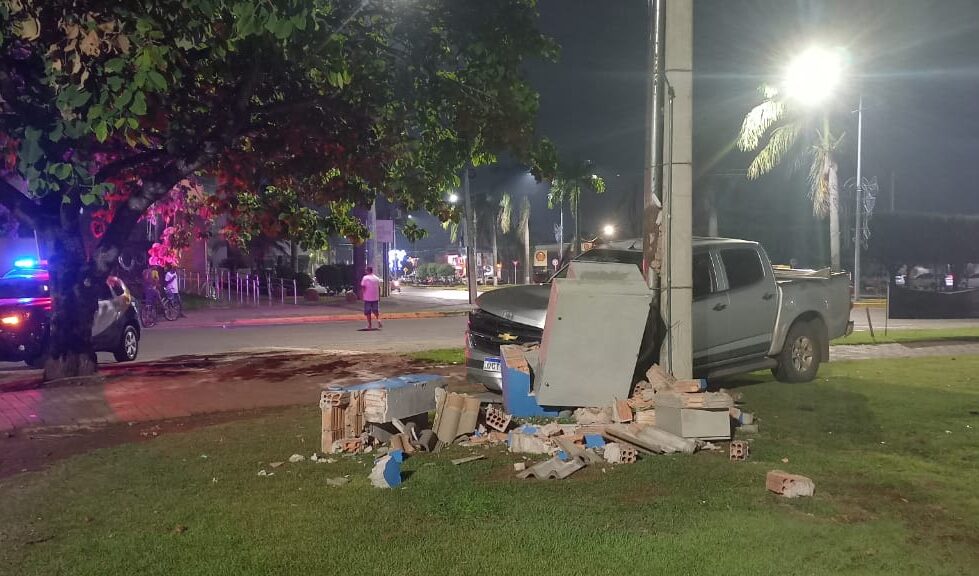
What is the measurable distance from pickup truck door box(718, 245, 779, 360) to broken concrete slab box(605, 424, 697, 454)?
275cm

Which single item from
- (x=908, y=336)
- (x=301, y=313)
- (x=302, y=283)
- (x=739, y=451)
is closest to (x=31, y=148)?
(x=739, y=451)

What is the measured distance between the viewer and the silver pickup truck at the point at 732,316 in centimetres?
836

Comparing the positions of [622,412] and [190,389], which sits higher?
[622,412]

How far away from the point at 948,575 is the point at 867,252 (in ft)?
171

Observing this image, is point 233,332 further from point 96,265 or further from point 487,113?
point 487,113

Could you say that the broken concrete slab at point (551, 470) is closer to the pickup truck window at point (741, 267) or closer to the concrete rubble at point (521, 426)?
the concrete rubble at point (521, 426)

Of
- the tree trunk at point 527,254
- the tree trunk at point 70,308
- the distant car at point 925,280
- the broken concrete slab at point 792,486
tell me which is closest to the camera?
the broken concrete slab at point 792,486

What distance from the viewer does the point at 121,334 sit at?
13.7 meters

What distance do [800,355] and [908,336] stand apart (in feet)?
31.3

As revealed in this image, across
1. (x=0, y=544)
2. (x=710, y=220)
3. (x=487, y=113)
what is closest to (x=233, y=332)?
(x=487, y=113)

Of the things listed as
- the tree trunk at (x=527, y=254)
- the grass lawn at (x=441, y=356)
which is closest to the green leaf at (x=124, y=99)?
the grass lawn at (x=441, y=356)

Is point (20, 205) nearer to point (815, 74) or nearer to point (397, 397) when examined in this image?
point (397, 397)

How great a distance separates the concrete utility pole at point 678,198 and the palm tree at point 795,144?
24802 millimetres

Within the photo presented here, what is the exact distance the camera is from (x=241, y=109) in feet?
34.7
